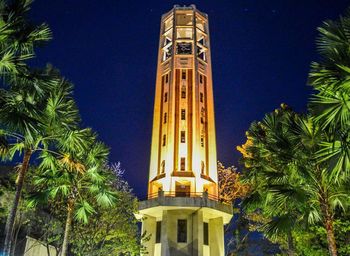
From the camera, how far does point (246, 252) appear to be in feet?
118

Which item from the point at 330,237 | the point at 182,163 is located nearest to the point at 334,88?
the point at 330,237

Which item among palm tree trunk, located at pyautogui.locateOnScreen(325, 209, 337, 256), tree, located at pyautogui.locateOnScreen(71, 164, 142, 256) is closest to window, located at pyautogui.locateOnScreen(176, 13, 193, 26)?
tree, located at pyautogui.locateOnScreen(71, 164, 142, 256)

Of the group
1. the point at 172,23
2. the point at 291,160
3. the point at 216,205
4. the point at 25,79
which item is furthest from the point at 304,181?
the point at 172,23

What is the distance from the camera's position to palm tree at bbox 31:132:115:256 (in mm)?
15055

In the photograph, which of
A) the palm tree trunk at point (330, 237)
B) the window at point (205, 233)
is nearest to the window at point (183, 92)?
the window at point (205, 233)

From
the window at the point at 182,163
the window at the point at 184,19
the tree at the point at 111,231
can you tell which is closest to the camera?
the tree at the point at 111,231

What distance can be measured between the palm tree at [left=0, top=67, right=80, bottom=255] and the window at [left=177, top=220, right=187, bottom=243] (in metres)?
20.8

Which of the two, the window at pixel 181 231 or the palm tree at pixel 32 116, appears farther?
the window at pixel 181 231

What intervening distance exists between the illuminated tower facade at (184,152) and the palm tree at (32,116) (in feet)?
55.9

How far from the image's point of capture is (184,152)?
37719 mm

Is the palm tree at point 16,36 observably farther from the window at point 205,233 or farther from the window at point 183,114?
the window at point 183,114

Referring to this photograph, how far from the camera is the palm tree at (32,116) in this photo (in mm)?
10453

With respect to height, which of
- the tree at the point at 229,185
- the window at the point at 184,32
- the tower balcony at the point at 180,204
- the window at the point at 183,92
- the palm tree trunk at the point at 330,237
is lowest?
the palm tree trunk at the point at 330,237

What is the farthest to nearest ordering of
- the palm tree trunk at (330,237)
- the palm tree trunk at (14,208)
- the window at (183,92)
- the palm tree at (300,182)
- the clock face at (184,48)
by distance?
the clock face at (184,48) < the window at (183,92) < the palm tree at (300,182) < the palm tree trunk at (330,237) < the palm tree trunk at (14,208)
